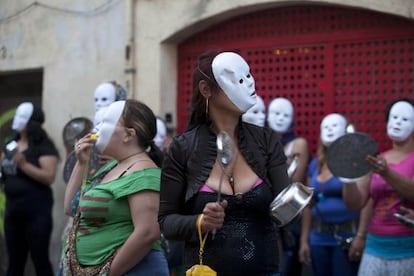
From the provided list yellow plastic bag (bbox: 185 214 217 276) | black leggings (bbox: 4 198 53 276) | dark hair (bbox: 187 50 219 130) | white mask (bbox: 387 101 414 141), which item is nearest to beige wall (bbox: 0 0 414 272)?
black leggings (bbox: 4 198 53 276)

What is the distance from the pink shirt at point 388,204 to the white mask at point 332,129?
0.65 metres

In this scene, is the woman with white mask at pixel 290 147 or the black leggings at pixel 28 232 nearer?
the woman with white mask at pixel 290 147

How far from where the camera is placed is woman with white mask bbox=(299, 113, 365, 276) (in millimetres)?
5188

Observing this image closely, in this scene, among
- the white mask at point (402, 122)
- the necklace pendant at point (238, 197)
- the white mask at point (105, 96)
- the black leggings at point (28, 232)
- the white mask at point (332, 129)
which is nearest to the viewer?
the necklace pendant at point (238, 197)

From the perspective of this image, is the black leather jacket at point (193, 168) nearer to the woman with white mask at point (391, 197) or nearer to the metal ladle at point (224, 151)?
the metal ladle at point (224, 151)

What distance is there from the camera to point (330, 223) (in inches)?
207

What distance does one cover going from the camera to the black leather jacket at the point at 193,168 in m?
2.78

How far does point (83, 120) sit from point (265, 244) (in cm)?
378

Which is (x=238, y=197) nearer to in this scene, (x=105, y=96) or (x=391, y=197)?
(x=391, y=197)

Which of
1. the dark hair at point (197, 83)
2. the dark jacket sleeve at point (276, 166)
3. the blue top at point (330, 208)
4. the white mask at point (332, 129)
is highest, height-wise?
the dark hair at point (197, 83)

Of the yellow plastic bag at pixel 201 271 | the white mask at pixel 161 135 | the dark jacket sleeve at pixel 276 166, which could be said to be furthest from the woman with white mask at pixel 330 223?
the yellow plastic bag at pixel 201 271

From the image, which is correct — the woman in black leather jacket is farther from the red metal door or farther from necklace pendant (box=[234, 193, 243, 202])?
the red metal door

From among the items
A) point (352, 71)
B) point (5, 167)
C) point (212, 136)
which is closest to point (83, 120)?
point (5, 167)

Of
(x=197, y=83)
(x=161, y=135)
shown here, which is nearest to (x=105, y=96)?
(x=161, y=135)
